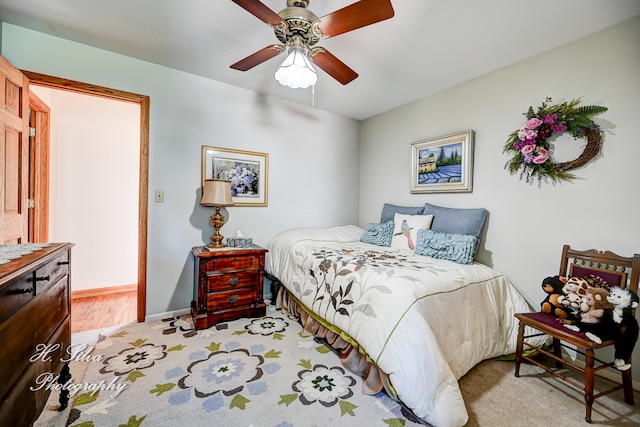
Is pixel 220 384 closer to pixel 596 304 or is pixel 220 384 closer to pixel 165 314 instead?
pixel 165 314

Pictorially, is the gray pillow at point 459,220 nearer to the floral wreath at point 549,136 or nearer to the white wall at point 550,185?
the white wall at point 550,185

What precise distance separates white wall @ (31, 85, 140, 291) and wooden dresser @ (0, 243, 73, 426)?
2.29 meters

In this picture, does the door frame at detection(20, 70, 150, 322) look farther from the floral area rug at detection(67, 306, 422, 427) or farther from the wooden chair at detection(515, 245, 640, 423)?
the wooden chair at detection(515, 245, 640, 423)

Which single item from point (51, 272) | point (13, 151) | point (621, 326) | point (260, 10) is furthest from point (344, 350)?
point (13, 151)

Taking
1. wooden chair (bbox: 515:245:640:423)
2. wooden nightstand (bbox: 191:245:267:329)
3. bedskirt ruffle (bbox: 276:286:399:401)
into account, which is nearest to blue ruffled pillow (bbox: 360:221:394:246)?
bedskirt ruffle (bbox: 276:286:399:401)

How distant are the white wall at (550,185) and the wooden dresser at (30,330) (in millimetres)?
2976

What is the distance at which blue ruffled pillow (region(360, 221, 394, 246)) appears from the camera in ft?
9.41

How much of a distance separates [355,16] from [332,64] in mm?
475

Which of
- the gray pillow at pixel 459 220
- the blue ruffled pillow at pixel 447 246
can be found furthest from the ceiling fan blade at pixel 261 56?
the gray pillow at pixel 459 220

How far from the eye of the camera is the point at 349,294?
186 centimetres

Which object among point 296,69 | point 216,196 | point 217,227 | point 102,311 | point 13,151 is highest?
point 296,69

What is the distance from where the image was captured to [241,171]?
2.96 meters

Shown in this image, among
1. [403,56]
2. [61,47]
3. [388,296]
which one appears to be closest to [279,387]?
[388,296]

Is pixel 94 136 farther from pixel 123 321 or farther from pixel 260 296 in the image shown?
pixel 260 296
